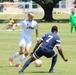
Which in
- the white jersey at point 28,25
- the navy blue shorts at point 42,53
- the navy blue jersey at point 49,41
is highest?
the white jersey at point 28,25

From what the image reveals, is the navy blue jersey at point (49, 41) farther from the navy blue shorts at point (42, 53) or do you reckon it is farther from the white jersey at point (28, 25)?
the white jersey at point (28, 25)

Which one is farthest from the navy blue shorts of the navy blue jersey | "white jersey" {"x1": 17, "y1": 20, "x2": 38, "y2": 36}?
"white jersey" {"x1": 17, "y1": 20, "x2": 38, "y2": 36}

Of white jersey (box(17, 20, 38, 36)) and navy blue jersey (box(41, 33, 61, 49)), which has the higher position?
white jersey (box(17, 20, 38, 36))

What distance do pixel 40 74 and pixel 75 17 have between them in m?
21.7

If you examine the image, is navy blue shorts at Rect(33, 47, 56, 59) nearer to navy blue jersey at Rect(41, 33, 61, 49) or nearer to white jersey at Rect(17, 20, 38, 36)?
navy blue jersey at Rect(41, 33, 61, 49)

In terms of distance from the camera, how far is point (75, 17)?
111ft

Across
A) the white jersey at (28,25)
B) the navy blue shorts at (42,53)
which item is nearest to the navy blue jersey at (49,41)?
the navy blue shorts at (42,53)

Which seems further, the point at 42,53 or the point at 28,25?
the point at 28,25

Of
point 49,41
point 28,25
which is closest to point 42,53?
point 49,41

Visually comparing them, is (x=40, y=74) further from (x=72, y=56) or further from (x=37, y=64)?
(x=72, y=56)

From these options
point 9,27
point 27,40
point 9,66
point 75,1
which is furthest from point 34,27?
point 75,1

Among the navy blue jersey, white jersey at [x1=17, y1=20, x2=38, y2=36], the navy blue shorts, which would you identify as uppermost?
white jersey at [x1=17, y1=20, x2=38, y2=36]

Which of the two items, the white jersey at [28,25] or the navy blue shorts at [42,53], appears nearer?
the navy blue shorts at [42,53]

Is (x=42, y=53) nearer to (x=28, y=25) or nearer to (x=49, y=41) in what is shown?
(x=49, y=41)
